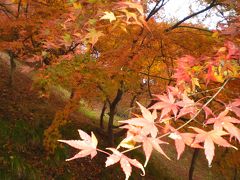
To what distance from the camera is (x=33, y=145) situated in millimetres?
9508

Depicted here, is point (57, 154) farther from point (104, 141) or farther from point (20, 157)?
point (104, 141)

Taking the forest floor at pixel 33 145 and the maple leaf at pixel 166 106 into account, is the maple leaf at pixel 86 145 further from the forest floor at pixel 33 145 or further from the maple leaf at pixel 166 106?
the forest floor at pixel 33 145

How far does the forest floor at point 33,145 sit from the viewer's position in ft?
27.5

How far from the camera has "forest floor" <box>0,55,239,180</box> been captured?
8.37m

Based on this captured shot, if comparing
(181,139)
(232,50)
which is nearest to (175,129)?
(181,139)

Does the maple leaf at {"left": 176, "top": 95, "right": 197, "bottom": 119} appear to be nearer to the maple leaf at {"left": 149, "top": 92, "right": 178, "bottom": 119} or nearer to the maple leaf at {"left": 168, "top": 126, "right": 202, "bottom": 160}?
the maple leaf at {"left": 149, "top": 92, "right": 178, "bottom": 119}

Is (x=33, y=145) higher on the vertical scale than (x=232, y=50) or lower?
lower

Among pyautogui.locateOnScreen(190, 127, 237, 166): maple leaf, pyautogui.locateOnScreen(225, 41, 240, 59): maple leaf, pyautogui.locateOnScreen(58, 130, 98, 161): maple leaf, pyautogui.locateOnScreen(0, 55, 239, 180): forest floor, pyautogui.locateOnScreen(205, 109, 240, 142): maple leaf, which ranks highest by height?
pyautogui.locateOnScreen(225, 41, 240, 59): maple leaf

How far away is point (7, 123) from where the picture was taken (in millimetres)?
9430

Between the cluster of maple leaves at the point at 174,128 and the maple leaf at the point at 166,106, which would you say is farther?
the maple leaf at the point at 166,106

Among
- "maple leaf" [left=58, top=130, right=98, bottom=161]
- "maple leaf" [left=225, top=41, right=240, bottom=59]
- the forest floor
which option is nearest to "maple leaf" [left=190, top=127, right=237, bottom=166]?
"maple leaf" [left=58, top=130, right=98, bottom=161]

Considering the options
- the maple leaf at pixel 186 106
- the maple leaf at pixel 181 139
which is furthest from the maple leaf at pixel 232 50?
the maple leaf at pixel 181 139

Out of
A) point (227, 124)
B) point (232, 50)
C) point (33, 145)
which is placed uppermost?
point (232, 50)

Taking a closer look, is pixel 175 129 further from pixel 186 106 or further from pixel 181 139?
pixel 186 106
